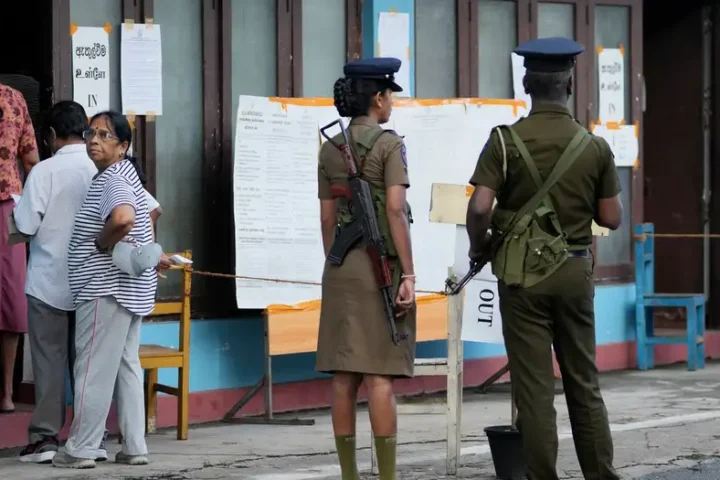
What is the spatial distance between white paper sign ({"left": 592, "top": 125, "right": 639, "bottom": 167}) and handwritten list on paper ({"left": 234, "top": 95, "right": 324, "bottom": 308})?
3.17 m

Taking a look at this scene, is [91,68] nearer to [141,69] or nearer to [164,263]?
[141,69]

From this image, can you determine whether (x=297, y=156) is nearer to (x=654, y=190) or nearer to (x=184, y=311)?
(x=184, y=311)

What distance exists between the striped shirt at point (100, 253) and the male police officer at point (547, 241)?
6.86ft

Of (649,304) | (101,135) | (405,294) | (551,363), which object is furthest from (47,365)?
(649,304)

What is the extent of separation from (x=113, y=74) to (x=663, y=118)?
6.02m

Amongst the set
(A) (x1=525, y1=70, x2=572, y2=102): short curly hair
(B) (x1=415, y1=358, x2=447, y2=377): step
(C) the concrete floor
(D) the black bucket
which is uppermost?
(A) (x1=525, y1=70, x2=572, y2=102): short curly hair

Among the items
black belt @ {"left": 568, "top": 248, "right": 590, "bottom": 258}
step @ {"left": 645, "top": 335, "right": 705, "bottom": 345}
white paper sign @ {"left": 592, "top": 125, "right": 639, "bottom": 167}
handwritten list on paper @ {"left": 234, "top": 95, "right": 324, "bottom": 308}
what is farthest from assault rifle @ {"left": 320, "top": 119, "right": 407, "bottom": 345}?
step @ {"left": 645, "top": 335, "right": 705, "bottom": 345}

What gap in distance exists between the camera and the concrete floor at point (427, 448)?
7352mm

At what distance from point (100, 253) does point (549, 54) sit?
263cm

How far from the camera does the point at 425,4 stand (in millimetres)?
10625

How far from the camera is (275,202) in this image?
930cm

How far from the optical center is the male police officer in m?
5.96

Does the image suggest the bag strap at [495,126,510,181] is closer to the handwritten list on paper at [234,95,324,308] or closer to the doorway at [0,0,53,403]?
the handwritten list on paper at [234,95,324,308]

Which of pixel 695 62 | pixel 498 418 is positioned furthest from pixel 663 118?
pixel 498 418
